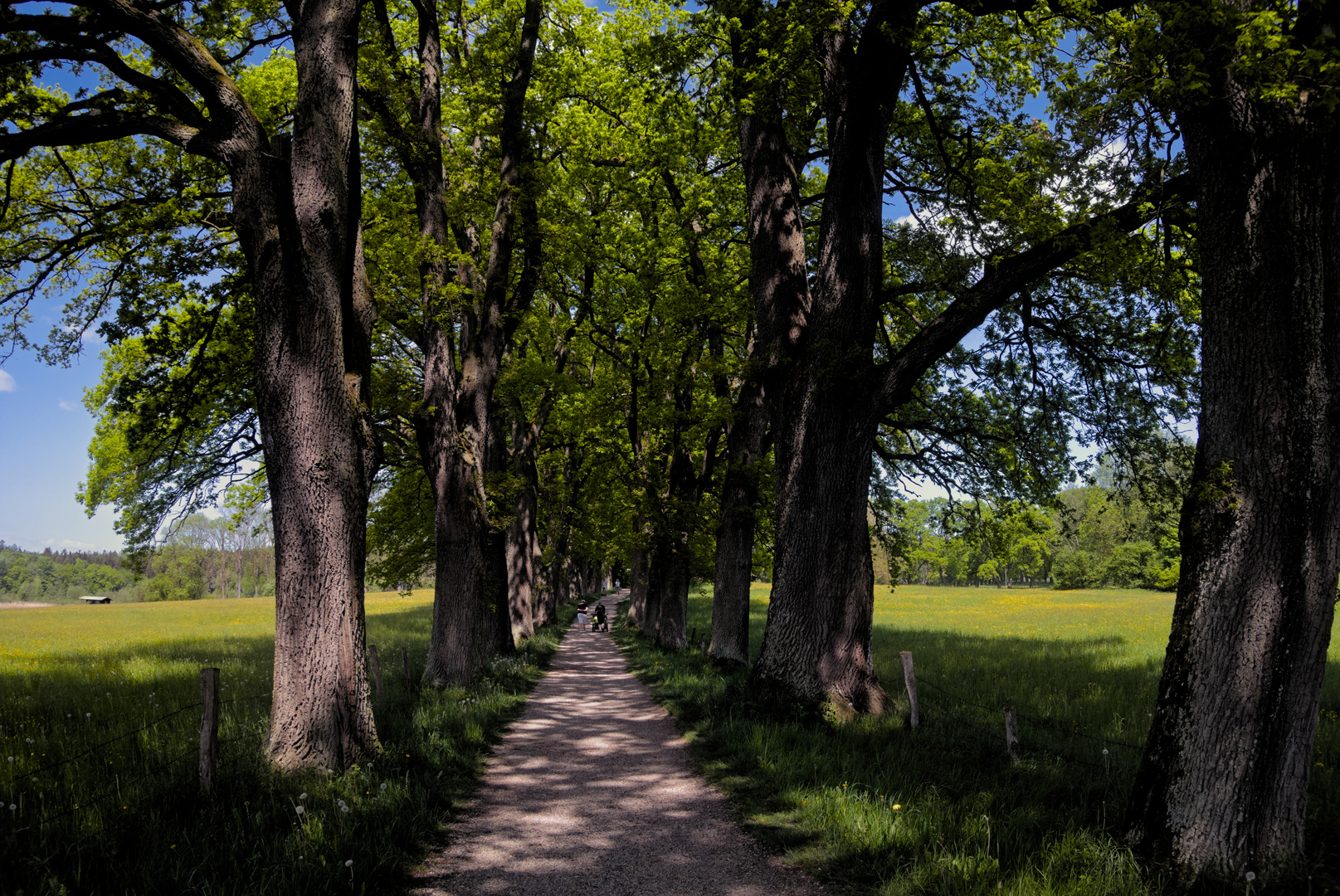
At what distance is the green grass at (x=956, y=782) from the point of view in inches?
164

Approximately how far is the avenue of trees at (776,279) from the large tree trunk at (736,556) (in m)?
0.08

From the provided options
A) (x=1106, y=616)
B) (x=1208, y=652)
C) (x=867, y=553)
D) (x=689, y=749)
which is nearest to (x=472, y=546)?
(x=689, y=749)

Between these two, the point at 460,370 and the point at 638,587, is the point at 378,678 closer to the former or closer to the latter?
the point at 460,370

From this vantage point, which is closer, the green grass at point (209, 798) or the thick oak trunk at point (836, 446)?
the green grass at point (209, 798)

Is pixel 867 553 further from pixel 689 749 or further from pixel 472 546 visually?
pixel 472 546

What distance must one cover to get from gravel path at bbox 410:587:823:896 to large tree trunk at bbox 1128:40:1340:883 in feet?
8.24

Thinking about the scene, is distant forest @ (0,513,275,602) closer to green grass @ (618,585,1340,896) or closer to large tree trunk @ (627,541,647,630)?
large tree trunk @ (627,541,647,630)

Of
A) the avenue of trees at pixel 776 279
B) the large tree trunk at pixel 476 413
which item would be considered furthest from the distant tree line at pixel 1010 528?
the large tree trunk at pixel 476 413

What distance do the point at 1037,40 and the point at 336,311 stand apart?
7.73 metres

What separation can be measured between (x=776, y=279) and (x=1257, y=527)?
6.48 metres

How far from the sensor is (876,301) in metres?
8.41

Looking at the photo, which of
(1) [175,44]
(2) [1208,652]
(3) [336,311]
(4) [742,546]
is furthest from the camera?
(4) [742,546]

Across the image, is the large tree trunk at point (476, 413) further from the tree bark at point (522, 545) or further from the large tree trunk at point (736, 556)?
the tree bark at point (522, 545)

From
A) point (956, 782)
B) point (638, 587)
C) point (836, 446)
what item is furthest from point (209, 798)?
point (638, 587)
